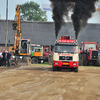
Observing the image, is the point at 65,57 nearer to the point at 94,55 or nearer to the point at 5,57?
the point at 5,57

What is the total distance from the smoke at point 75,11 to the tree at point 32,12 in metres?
57.3

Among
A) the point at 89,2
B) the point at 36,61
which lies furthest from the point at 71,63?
the point at 36,61

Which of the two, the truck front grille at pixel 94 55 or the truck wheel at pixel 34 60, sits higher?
the truck front grille at pixel 94 55

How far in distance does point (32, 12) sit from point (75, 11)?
207ft

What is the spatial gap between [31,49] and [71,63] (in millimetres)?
16388

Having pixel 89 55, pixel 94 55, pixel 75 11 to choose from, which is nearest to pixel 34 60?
pixel 89 55

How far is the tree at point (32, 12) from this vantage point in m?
86.2

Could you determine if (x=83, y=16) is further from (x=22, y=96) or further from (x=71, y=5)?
(x=22, y=96)

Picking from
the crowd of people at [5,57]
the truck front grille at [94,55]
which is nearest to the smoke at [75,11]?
the truck front grille at [94,55]

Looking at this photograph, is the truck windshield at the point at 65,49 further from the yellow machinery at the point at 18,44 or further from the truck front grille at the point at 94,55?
the yellow machinery at the point at 18,44

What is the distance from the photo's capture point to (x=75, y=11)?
1073 inches

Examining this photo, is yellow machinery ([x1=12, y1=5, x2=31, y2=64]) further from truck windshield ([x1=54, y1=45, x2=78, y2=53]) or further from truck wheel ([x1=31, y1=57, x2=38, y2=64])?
truck windshield ([x1=54, y1=45, x2=78, y2=53])

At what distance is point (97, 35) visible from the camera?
4434 cm

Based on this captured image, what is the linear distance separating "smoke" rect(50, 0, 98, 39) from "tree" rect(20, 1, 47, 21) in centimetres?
5727
